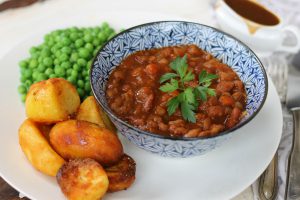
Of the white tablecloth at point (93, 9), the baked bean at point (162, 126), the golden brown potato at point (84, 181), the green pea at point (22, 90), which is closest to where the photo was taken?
the golden brown potato at point (84, 181)

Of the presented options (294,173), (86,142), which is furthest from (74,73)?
(294,173)

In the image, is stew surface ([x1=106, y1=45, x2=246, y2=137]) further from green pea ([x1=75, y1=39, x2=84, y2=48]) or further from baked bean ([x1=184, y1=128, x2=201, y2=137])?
green pea ([x1=75, y1=39, x2=84, y2=48])

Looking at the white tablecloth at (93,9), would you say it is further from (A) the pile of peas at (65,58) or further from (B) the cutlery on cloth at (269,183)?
(B) the cutlery on cloth at (269,183)

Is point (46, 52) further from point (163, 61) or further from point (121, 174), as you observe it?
point (121, 174)

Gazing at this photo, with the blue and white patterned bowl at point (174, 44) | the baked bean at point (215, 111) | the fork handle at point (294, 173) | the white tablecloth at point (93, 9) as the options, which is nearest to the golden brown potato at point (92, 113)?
the blue and white patterned bowl at point (174, 44)

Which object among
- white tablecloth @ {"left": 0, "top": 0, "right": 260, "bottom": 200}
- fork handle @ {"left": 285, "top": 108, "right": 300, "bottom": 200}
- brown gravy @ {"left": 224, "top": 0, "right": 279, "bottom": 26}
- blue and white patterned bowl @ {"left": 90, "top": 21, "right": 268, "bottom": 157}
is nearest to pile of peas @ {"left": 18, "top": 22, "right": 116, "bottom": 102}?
blue and white patterned bowl @ {"left": 90, "top": 21, "right": 268, "bottom": 157}

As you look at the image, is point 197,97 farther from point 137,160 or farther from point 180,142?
point 137,160

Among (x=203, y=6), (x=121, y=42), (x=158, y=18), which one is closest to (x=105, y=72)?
(x=121, y=42)
